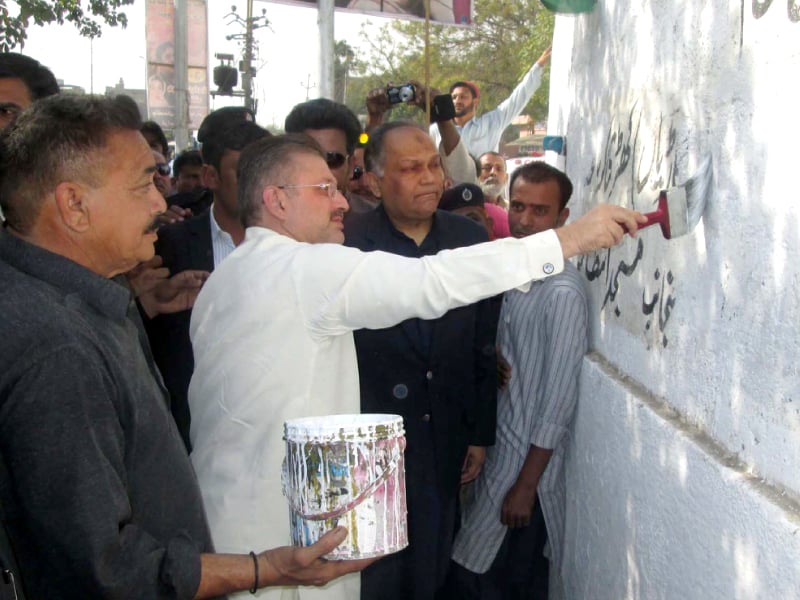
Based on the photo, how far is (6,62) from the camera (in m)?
3.15

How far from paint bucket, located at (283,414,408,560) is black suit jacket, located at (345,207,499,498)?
1480 millimetres

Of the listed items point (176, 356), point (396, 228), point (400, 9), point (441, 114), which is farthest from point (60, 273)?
point (400, 9)

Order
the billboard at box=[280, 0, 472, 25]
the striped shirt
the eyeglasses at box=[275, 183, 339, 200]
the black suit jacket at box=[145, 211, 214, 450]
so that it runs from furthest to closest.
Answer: the billboard at box=[280, 0, 472, 25]
the striped shirt
the black suit jacket at box=[145, 211, 214, 450]
the eyeglasses at box=[275, 183, 339, 200]

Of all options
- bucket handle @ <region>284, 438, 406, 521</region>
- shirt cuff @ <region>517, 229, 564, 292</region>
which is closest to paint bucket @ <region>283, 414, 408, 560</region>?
bucket handle @ <region>284, 438, 406, 521</region>

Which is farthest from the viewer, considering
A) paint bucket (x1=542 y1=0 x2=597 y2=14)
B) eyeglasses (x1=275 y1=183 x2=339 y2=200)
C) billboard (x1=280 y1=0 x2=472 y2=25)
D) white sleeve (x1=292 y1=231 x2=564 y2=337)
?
billboard (x1=280 y1=0 x2=472 y2=25)

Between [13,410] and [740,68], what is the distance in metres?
1.68

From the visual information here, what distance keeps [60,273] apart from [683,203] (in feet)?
4.75

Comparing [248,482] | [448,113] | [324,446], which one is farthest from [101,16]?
[324,446]

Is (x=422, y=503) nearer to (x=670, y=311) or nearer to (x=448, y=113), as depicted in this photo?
(x=670, y=311)

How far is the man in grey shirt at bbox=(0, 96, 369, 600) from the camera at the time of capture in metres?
1.45

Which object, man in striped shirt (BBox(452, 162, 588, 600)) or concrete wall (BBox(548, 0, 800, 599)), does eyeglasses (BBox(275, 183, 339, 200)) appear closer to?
concrete wall (BBox(548, 0, 800, 599))

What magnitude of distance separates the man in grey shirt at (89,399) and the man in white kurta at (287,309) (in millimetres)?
479

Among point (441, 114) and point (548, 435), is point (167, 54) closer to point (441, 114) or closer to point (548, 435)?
point (441, 114)

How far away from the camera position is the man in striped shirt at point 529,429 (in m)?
3.46
